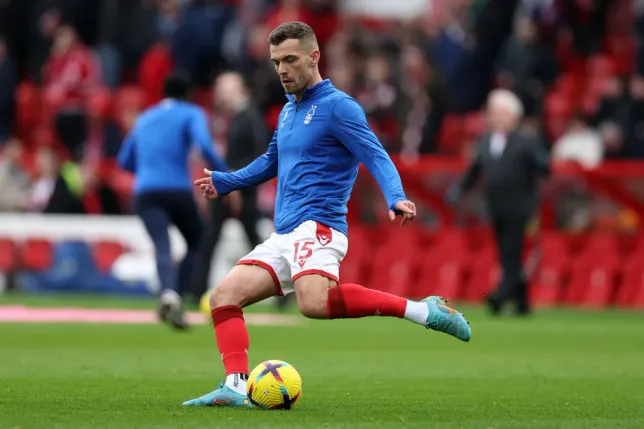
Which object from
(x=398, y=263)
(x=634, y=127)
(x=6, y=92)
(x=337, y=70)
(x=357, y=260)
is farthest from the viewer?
(x=6, y=92)

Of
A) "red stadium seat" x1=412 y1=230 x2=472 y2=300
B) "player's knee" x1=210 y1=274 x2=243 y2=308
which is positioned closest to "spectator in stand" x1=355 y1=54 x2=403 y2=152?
"red stadium seat" x1=412 y1=230 x2=472 y2=300

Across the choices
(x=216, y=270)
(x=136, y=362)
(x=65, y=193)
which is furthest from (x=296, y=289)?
(x=65, y=193)

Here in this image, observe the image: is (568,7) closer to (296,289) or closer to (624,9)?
(624,9)

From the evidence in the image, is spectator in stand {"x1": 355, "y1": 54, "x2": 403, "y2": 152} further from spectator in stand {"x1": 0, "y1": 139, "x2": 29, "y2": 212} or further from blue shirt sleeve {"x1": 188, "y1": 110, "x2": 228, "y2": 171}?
blue shirt sleeve {"x1": 188, "y1": 110, "x2": 228, "y2": 171}

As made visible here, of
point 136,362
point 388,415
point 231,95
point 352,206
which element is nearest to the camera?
point 388,415

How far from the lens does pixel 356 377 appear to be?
10.8 m

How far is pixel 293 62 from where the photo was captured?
28.1ft

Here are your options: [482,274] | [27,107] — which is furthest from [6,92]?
[482,274]

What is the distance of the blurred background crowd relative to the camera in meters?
23.9

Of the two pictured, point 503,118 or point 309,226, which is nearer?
point 309,226

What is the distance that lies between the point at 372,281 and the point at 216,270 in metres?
2.41

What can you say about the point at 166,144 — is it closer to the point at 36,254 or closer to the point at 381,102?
the point at 36,254

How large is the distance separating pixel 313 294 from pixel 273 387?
60cm

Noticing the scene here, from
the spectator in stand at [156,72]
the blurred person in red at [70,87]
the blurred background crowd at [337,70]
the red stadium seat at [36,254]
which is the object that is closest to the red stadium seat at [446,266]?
the blurred background crowd at [337,70]
